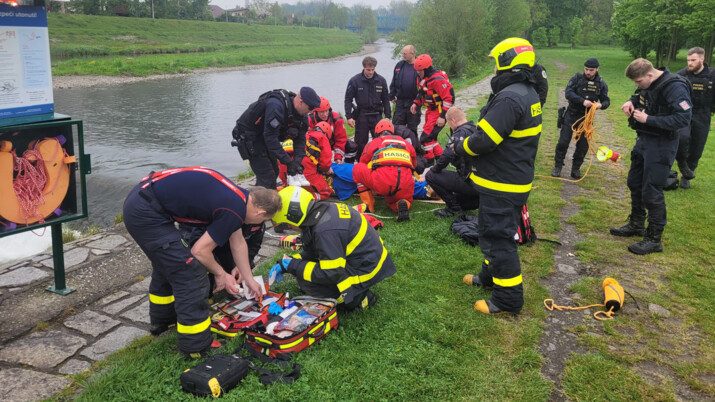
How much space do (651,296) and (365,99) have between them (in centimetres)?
611

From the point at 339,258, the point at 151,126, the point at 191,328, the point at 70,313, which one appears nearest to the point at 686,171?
the point at 339,258

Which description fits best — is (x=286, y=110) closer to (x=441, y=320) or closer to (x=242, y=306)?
(x=242, y=306)

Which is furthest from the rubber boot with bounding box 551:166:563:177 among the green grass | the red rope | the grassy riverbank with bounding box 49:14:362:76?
the grassy riverbank with bounding box 49:14:362:76

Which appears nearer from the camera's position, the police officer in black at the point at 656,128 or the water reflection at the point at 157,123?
the police officer in black at the point at 656,128

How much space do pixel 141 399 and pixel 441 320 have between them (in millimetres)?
2413

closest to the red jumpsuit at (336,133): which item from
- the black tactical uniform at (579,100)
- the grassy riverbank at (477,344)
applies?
the grassy riverbank at (477,344)

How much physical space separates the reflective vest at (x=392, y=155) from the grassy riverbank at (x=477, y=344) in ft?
3.31

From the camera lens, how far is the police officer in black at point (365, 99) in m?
9.91

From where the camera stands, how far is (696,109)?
869 cm

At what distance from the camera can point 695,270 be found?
5871 mm

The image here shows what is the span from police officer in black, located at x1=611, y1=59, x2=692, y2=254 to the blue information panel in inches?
238

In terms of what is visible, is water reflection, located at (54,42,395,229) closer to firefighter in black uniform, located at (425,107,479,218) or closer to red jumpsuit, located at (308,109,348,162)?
red jumpsuit, located at (308,109,348,162)

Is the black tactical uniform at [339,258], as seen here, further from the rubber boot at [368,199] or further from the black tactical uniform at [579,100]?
the black tactical uniform at [579,100]

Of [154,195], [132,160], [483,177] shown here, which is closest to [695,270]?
[483,177]
